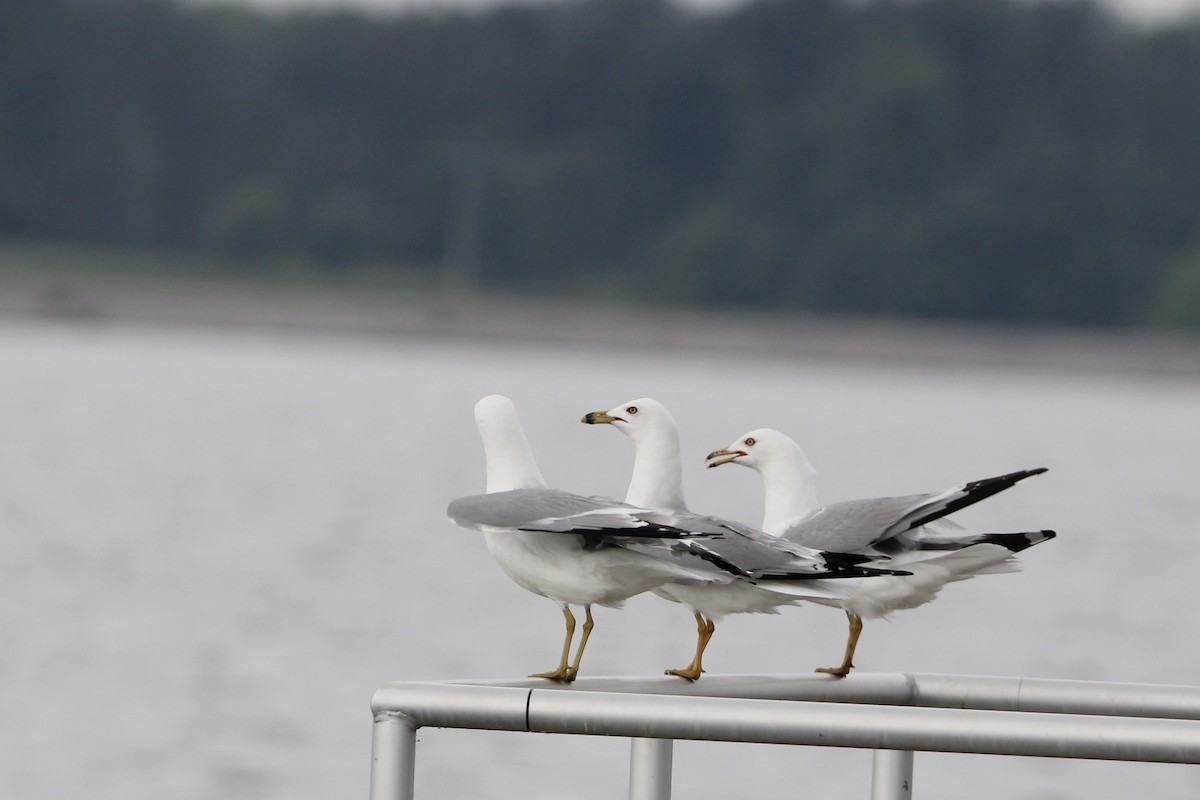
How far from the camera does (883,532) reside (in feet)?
11.8

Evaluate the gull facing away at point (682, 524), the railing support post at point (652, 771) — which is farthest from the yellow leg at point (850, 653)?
the railing support post at point (652, 771)

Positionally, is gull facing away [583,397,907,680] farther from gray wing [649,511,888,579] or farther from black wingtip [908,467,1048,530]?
black wingtip [908,467,1048,530]

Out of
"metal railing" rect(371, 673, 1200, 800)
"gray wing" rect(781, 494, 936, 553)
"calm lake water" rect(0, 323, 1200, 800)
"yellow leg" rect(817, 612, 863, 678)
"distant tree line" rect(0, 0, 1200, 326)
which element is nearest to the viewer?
"metal railing" rect(371, 673, 1200, 800)

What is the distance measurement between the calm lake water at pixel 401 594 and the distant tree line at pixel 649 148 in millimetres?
32509

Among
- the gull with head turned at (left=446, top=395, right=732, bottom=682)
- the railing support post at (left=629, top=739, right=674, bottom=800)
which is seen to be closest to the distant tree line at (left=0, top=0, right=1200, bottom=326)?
the gull with head turned at (left=446, top=395, right=732, bottom=682)

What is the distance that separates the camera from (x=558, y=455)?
4141cm

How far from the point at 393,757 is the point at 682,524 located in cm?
70

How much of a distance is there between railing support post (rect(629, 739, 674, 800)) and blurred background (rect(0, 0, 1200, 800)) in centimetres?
954

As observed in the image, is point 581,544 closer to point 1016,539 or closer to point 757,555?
point 757,555

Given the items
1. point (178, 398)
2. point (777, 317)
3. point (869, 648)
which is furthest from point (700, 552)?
point (777, 317)

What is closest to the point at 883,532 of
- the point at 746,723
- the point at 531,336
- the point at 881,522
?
the point at 881,522

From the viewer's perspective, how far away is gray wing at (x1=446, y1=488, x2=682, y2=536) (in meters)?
3.00

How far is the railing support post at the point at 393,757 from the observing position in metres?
2.59

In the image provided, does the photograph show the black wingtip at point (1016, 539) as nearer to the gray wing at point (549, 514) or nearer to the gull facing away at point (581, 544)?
the gull facing away at point (581, 544)
